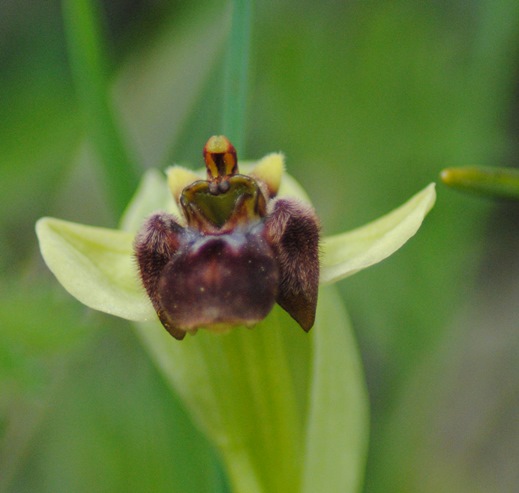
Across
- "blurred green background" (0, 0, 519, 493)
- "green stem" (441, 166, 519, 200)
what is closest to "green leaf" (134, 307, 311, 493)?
"green stem" (441, 166, 519, 200)

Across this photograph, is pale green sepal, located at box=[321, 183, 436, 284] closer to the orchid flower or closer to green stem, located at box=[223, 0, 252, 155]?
the orchid flower

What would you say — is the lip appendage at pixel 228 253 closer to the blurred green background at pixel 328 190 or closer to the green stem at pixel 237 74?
the green stem at pixel 237 74

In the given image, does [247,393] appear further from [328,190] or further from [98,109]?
[328,190]

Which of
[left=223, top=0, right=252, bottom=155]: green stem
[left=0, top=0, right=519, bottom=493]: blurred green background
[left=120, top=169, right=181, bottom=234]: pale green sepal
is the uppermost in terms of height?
[left=223, top=0, right=252, bottom=155]: green stem

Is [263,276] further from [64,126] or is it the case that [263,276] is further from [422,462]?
[64,126]

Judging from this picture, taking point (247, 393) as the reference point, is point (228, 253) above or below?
above

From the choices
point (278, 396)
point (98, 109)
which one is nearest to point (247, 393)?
point (278, 396)
